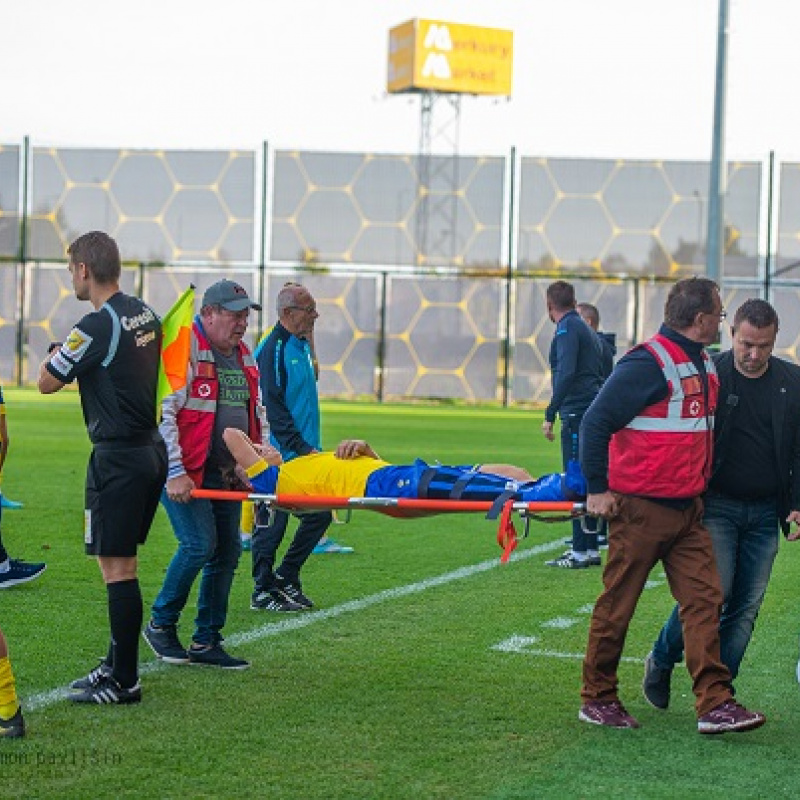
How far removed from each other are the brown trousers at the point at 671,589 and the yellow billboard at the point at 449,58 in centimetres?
9136

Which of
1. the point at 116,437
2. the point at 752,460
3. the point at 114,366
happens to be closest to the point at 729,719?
the point at 752,460

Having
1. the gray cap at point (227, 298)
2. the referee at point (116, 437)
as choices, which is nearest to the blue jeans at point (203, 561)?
the referee at point (116, 437)

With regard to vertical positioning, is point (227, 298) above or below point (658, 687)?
above

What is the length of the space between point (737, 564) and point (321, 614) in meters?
3.22

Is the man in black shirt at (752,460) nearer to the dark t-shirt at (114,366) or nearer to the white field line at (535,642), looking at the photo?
the white field line at (535,642)

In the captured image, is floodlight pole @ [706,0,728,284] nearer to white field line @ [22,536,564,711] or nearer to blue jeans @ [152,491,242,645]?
white field line @ [22,536,564,711]

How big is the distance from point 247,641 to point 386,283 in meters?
26.9

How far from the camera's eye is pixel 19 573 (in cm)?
1024

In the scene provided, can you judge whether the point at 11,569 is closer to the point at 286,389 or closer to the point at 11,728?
Answer: the point at 286,389

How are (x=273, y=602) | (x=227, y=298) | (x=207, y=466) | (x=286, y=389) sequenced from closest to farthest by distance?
(x=227, y=298) → (x=207, y=466) → (x=273, y=602) → (x=286, y=389)

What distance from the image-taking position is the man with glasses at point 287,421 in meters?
9.76

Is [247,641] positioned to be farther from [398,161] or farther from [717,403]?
[398,161]

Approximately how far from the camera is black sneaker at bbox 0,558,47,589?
10164 millimetres

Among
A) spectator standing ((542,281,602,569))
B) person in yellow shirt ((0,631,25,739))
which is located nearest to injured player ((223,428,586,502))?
person in yellow shirt ((0,631,25,739))
